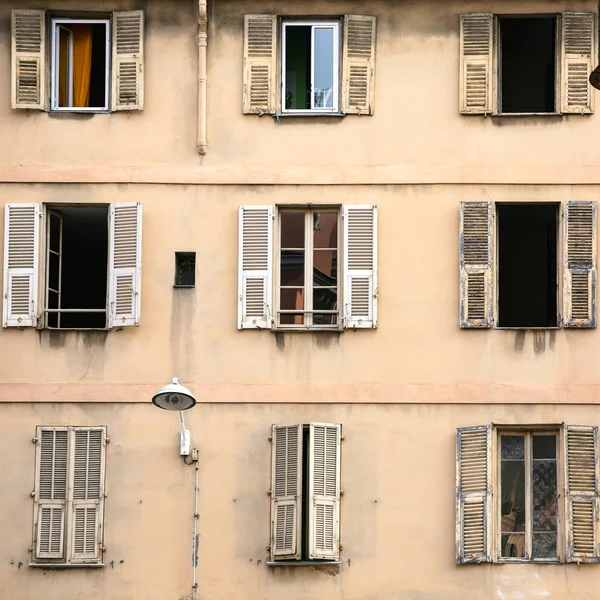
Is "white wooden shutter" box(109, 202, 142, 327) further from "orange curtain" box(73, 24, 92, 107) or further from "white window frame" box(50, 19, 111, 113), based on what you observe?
"orange curtain" box(73, 24, 92, 107)

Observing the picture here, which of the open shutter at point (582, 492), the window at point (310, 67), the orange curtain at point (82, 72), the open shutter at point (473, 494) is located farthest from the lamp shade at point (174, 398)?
the open shutter at point (582, 492)

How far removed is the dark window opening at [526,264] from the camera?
32.0 m

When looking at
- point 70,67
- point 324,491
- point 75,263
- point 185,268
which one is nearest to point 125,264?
point 185,268

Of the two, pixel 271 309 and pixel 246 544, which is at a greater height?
pixel 271 309

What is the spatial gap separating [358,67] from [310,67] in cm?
71

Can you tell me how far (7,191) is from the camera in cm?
3191

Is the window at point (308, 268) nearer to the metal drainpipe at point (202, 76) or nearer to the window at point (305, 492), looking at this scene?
the metal drainpipe at point (202, 76)

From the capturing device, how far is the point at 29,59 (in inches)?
1265

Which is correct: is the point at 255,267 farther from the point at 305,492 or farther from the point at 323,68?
the point at 305,492

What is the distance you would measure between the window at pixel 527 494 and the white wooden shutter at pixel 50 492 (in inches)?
208

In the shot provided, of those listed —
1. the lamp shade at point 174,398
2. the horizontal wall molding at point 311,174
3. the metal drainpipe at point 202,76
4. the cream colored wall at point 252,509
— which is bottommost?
the cream colored wall at point 252,509

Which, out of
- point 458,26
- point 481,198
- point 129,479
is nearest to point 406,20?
point 458,26

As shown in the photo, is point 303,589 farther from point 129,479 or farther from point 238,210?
point 238,210

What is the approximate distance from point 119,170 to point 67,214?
1024mm
